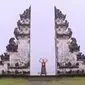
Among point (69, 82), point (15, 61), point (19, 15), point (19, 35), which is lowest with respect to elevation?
point (69, 82)

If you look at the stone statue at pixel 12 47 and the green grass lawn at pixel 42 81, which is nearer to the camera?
the green grass lawn at pixel 42 81

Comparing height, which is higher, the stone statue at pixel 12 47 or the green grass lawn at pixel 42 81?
the stone statue at pixel 12 47

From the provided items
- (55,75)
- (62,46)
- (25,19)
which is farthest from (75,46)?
(25,19)

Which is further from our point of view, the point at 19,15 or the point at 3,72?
the point at 19,15

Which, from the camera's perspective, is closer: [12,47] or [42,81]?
[42,81]

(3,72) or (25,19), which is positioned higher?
(25,19)

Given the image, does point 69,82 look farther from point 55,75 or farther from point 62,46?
point 62,46

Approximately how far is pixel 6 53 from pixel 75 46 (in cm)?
166

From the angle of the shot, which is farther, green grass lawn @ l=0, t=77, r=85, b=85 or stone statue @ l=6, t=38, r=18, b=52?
stone statue @ l=6, t=38, r=18, b=52

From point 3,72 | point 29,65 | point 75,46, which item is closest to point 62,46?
point 75,46

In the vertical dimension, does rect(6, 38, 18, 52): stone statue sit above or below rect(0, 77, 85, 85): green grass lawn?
above

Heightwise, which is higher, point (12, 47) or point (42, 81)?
point (12, 47)

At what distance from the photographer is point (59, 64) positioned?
8.35 meters

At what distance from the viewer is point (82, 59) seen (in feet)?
27.3
